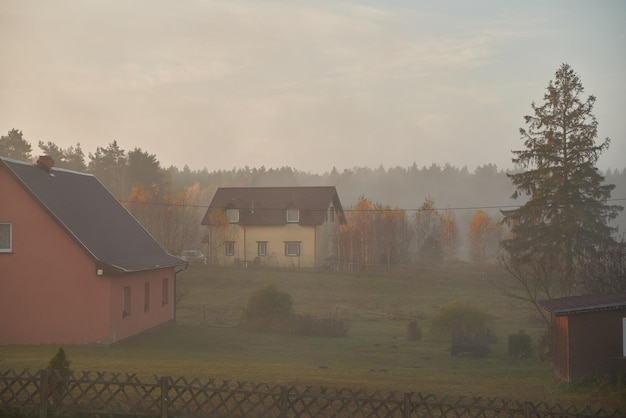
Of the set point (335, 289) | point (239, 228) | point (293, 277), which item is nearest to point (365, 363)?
point (335, 289)

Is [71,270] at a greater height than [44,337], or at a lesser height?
greater

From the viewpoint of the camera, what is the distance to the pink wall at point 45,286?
2798cm

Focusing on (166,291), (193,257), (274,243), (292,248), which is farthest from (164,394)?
(193,257)

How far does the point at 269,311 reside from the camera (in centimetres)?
3728

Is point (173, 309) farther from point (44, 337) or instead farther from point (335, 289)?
point (335, 289)

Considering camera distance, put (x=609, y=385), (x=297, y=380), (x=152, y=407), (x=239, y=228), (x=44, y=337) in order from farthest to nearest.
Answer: (x=239, y=228) → (x=44, y=337) → (x=609, y=385) → (x=297, y=380) → (x=152, y=407)

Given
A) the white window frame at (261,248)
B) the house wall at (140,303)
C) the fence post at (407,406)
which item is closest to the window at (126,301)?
the house wall at (140,303)

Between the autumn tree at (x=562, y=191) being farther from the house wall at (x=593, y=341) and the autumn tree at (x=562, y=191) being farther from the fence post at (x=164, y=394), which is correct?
A: the fence post at (x=164, y=394)

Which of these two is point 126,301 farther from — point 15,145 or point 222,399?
point 15,145

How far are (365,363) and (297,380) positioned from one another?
6935mm

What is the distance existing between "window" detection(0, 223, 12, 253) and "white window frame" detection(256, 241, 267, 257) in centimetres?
4414

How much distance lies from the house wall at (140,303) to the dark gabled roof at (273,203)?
35.0 m

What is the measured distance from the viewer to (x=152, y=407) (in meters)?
15.8

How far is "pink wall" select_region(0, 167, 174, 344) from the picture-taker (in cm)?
2798
